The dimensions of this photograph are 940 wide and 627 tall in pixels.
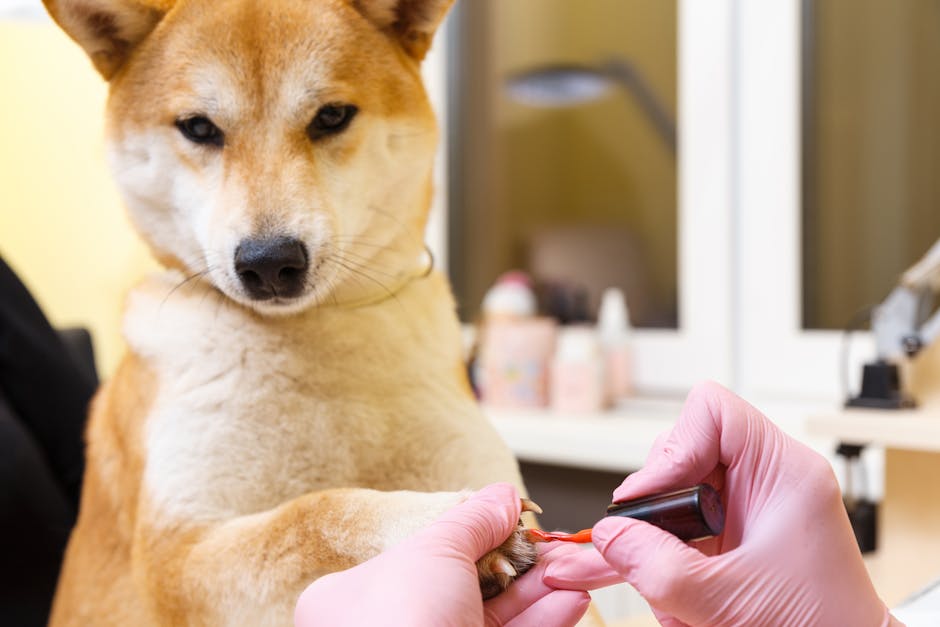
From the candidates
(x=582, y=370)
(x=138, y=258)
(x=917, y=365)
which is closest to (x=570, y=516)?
(x=582, y=370)

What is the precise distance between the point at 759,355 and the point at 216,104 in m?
1.46

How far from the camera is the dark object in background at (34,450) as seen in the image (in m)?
1.09

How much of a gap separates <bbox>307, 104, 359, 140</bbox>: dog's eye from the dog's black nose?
11cm

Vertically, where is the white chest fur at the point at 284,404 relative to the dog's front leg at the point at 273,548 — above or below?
above

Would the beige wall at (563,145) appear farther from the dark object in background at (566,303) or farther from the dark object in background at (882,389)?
the dark object in background at (882,389)

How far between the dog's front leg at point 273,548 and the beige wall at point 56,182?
45 cm

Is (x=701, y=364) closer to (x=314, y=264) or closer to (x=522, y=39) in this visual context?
(x=522, y=39)

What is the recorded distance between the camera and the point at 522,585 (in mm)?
562

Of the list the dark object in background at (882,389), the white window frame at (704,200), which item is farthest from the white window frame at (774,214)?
the dark object in background at (882,389)

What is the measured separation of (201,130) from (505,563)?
444 mm

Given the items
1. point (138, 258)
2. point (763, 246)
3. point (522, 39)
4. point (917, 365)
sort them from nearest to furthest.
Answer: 1. point (138, 258)
2. point (917, 365)
3. point (763, 246)
4. point (522, 39)

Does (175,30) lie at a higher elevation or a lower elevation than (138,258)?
higher

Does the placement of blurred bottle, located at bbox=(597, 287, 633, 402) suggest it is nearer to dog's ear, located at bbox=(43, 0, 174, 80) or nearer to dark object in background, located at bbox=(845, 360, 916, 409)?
dark object in background, located at bbox=(845, 360, 916, 409)

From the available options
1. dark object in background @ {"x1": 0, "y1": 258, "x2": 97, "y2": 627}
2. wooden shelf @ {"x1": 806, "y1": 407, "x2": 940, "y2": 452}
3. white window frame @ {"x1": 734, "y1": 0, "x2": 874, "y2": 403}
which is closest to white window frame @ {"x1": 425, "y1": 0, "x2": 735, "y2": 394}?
white window frame @ {"x1": 734, "y1": 0, "x2": 874, "y2": 403}
